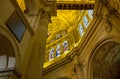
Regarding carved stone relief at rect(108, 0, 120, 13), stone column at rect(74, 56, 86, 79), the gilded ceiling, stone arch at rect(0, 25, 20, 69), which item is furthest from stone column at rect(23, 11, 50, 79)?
the gilded ceiling

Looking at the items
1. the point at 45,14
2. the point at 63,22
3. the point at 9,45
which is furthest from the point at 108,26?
the point at 63,22

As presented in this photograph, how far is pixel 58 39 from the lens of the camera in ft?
59.2

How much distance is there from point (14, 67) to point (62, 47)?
1273 cm

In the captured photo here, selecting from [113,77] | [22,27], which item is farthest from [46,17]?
[113,77]

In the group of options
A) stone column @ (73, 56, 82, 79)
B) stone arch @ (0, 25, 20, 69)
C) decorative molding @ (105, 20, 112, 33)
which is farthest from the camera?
stone column @ (73, 56, 82, 79)

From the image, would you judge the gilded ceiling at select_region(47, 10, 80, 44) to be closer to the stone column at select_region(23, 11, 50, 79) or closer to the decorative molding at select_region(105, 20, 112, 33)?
the decorative molding at select_region(105, 20, 112, 33)

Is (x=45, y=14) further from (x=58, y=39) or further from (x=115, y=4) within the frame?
(x=58, y=39)

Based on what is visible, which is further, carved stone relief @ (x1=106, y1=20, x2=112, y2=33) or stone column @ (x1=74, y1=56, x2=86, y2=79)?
stone column @ (x1=74, y1=56, x2=86, y2=79)

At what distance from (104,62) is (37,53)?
6.18 m

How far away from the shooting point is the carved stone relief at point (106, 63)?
10.4m

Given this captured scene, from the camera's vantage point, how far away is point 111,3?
816 centimetres

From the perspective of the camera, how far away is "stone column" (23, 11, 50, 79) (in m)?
5.40

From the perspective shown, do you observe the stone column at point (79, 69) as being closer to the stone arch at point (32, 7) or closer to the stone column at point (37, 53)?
the stone column at point (37, 53)

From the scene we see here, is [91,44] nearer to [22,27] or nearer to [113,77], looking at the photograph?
[113,77]
